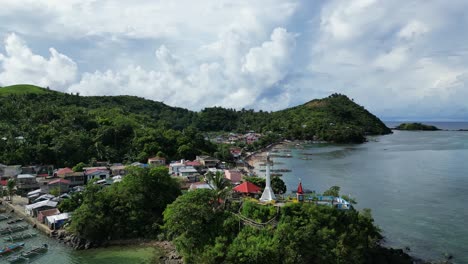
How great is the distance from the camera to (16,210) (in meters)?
36.3

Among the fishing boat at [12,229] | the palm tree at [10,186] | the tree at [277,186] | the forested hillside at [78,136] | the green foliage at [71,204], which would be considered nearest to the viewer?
the fishing boat at [12,229]

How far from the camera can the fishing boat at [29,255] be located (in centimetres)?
2525

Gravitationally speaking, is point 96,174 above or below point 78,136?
below

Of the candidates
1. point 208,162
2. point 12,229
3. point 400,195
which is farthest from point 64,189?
point 400,195

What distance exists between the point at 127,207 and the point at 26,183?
20440 millimetres

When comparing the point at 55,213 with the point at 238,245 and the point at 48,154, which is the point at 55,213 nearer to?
the point at 238,245

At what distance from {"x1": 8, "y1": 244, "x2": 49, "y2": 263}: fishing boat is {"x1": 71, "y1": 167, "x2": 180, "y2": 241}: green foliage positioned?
7.83ft

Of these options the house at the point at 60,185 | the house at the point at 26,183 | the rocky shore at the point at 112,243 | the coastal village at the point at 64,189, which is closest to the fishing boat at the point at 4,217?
the coastal village at the point at 64,189

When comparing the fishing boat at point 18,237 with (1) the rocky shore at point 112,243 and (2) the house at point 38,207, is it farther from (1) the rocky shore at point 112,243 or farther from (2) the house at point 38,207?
(2) the house at point 38,207

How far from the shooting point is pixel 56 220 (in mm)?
30875

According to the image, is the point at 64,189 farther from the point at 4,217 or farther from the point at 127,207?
the point at 127,207

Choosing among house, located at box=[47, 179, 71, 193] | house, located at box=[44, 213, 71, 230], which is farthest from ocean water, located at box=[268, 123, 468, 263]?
house, located at box=[47, 179, 71, 193]

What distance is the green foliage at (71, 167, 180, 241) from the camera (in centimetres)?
2784

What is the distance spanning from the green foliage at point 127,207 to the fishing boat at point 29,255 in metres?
2.39
